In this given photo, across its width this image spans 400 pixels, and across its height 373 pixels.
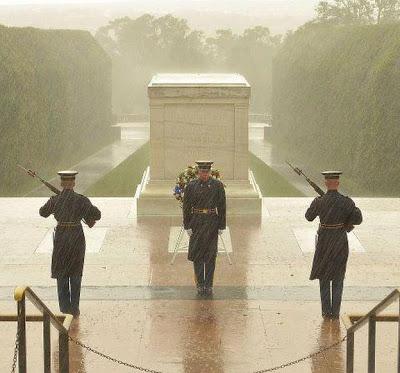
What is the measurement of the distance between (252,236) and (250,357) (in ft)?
17.2

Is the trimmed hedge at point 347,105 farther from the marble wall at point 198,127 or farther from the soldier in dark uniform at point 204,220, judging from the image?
the soldier in dark uniform at point 204,220

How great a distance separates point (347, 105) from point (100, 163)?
840 cm

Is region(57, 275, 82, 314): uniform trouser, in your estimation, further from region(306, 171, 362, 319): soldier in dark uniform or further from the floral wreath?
the floral wreath

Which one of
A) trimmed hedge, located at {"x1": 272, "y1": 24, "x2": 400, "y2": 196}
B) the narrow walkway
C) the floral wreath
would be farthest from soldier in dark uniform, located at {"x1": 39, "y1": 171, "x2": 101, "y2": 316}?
trimmed hedge, located at {"x1": 272, "y1": 24, "x2": 400, "y2": 196}

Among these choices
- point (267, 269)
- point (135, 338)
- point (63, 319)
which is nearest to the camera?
point (63, 319)

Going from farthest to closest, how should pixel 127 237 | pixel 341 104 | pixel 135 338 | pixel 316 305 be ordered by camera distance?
pixel 341 104
pixel 127 237
pixel 316 305
pixel 135 338

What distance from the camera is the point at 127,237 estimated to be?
12.0 meters

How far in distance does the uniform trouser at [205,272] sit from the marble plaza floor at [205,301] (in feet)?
0.64

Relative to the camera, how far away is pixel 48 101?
24328mm

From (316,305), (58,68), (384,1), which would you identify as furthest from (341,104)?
(384,1)

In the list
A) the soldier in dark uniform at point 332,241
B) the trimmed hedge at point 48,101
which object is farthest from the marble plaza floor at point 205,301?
the trimmed hedge at point 48,101

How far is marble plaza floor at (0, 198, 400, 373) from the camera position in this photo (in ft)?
22.9

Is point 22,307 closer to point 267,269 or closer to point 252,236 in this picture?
point 267,269

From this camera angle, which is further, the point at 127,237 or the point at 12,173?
the point at 12,173
